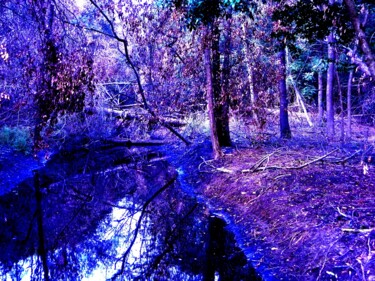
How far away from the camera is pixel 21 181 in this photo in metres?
13.4

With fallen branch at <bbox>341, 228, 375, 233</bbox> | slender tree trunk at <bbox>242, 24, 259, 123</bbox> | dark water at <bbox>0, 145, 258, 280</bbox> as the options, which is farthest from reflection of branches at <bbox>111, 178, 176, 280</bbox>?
fallen branch at <bbox>341, 228, 375, 233</bbox>

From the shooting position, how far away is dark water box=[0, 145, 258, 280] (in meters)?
6.69

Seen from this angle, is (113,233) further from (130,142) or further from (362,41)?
(130,142)

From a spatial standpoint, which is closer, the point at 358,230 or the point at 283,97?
the point at 358,230

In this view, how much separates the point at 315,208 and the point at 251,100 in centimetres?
676

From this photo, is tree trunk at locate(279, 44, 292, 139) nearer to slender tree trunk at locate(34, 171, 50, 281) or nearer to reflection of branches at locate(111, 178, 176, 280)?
reflection of branches at locate(111, 178, 176, 280)

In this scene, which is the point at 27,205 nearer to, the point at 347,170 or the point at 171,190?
the point at 171,190

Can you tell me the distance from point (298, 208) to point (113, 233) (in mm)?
4136

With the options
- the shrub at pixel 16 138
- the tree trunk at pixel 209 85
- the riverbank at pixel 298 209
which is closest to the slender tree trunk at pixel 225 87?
the tree trunk at pixel 209 85

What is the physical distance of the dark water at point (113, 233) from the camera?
263 inches

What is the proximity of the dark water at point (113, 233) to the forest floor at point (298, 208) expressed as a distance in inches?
19.7

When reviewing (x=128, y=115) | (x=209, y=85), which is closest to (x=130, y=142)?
(x=128, y=115)

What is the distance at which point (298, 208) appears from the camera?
23.5 ft

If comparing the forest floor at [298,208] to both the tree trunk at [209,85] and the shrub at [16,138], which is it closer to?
the tree trunk at [209,85]
